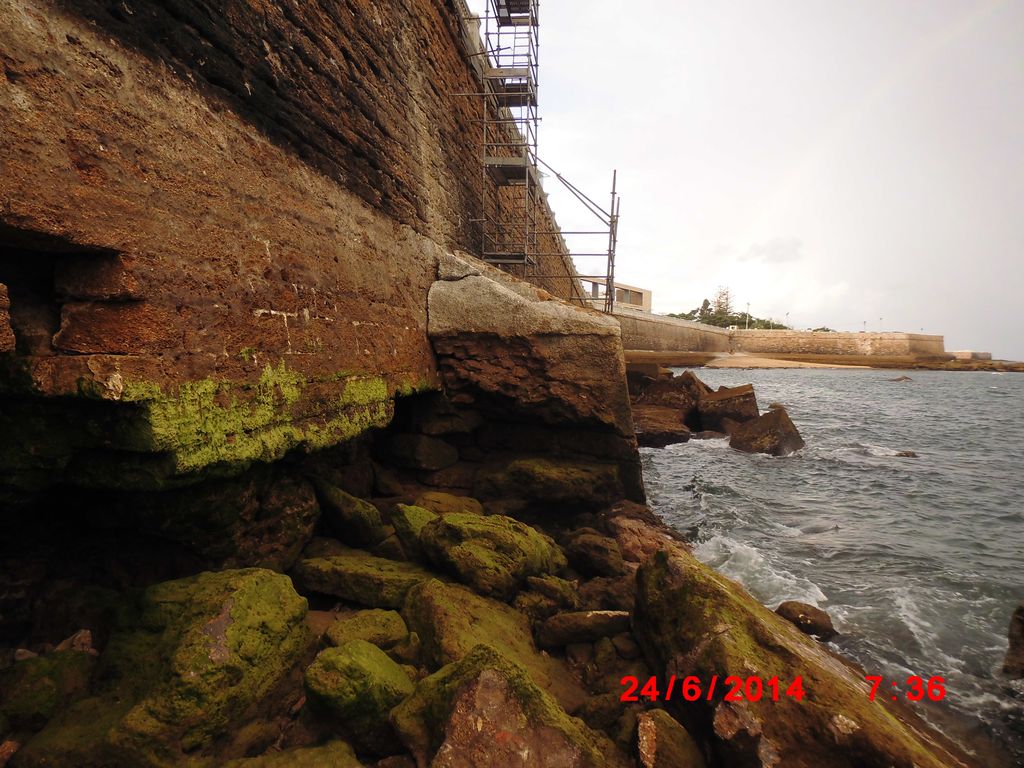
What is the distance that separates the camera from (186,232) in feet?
9.29

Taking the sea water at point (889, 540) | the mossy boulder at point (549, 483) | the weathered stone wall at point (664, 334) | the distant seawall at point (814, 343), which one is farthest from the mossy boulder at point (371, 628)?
the distant seawall at point (814, 343)

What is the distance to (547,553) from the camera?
456cm

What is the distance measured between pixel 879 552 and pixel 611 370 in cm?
434

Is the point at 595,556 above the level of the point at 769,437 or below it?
above

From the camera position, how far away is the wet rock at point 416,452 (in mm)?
5766

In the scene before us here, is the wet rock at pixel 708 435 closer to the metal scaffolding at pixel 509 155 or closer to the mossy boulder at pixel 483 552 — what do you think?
the metal scaffolding at pixel 509 155

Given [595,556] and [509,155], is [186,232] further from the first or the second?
[509,155]

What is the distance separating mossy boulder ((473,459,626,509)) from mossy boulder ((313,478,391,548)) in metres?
1.81

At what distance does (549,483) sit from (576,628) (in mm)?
2335

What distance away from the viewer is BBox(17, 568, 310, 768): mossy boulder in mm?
2234

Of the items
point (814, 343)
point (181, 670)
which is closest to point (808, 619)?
point (181, 670)

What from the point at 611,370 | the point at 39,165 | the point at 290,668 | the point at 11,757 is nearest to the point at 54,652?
the point at 11,757

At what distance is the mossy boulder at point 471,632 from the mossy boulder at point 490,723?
449mm

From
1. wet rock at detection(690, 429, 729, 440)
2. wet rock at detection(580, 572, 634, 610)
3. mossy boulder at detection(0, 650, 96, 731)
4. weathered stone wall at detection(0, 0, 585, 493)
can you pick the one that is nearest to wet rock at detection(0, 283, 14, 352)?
weathered stone wall at detection(0, 0, 585, 493)
